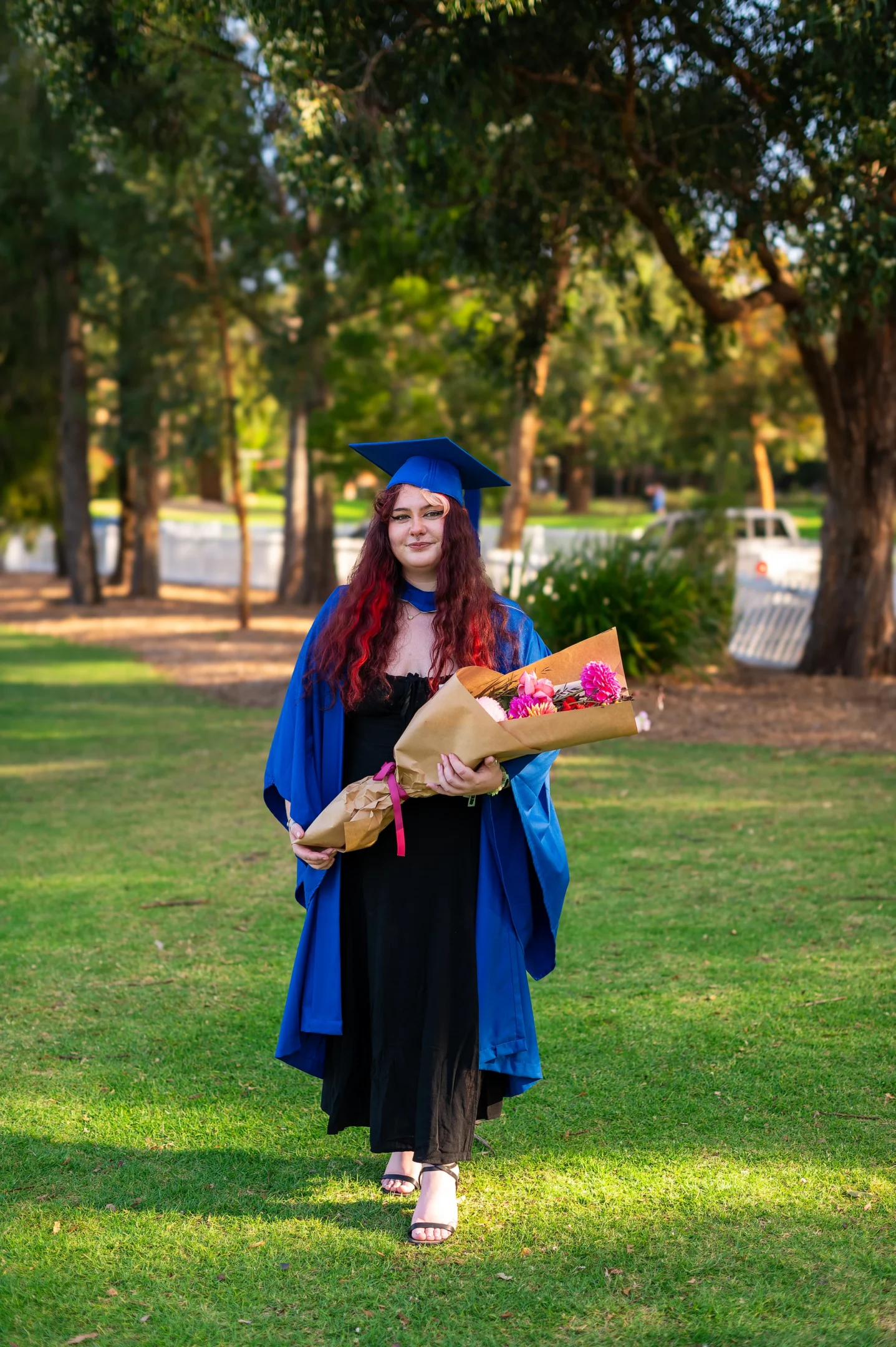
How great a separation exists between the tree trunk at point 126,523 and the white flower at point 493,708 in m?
20.3

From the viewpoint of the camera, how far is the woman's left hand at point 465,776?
3.14m

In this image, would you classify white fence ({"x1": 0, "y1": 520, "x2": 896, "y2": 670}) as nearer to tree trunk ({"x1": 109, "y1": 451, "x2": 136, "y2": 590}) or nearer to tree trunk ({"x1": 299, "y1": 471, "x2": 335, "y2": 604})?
tree trunk ({"x1": 299, "y1": 471, "x2": 335, "y2": 604})

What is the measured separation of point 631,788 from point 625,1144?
16.7 ft

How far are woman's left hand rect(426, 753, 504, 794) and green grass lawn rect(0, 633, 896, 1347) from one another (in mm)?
1123

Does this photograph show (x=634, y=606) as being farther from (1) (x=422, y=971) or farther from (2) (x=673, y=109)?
(1) (x=422, y=971)

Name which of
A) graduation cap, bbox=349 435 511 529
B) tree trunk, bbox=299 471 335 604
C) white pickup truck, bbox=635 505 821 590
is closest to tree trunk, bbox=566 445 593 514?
white pickup truck, bbox=635 505 821 590

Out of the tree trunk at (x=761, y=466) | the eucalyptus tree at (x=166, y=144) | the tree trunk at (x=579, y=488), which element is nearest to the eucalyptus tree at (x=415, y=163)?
the eucalyptus tree at (x=166, y=144)

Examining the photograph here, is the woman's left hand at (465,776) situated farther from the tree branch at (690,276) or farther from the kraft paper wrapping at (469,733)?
the tree branch at (690,276)

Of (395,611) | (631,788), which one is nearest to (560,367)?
(631,788)

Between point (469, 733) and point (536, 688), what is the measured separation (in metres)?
0.20

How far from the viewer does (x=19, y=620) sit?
829 inches

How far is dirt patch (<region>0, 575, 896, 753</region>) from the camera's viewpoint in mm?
10781

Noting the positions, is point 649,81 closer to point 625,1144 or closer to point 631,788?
point 631,788

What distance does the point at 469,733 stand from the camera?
3.10 m
